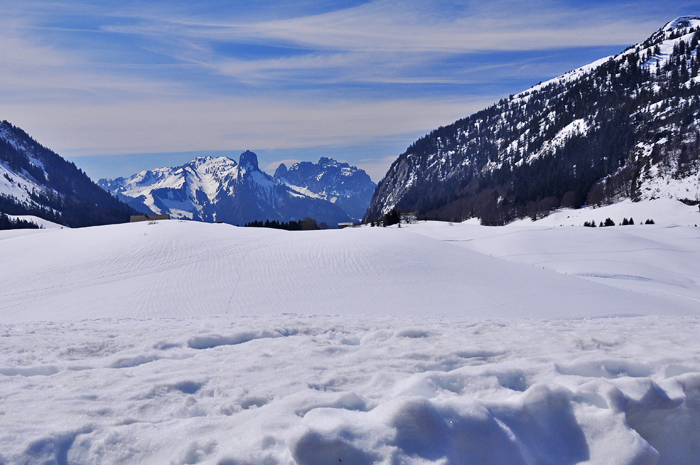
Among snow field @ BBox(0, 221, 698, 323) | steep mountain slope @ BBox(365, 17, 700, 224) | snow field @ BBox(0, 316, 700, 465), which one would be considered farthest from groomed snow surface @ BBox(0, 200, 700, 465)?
steep mountain slope @ BBox(365, 17, 700, 224)

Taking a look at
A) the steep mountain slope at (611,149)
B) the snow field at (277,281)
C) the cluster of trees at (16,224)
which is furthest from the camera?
the steep mountain slope at (611,149)

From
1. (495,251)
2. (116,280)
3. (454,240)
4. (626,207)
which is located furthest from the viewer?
A: (626,207)

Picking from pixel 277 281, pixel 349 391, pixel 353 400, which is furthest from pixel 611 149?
pixel 353 400

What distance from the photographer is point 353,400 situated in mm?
4352

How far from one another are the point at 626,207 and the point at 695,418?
392 ft

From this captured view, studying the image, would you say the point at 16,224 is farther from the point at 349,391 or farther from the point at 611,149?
the point at 611,149

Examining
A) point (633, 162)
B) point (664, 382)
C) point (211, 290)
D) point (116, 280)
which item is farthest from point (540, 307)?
point (633, 162)

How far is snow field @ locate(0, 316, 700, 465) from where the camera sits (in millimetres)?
3594

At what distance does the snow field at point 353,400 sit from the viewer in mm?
3594

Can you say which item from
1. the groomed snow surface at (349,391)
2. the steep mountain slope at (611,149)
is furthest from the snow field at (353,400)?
the steep mountain slope at (611,149)

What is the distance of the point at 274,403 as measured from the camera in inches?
171

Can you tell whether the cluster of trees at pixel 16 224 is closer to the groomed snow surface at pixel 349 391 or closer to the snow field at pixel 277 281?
the snow field at pixel 277 281

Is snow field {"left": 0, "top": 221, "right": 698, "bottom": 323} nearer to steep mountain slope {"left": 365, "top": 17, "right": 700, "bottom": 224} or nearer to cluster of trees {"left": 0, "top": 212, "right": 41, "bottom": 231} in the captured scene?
steep mountain slope {"left": 365, "top": 17, "right": 700, "bottom": 224}

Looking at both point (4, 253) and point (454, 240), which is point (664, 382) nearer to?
point (4, 253)
